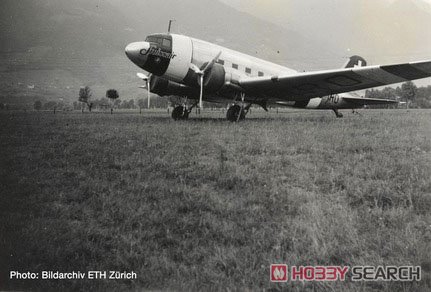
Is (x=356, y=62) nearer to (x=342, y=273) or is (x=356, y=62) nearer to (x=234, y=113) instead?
(x=234, y=113)

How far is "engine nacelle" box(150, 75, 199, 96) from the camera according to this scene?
55.2ft

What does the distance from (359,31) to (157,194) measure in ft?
21.6

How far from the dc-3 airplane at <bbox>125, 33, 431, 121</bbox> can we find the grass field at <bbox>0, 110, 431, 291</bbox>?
24.4ft

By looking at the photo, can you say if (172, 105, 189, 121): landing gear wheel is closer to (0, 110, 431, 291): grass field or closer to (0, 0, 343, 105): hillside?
(0, 0, 343, 105): hillside

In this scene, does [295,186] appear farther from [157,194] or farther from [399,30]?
[399,30]

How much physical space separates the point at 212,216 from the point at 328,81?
12.4 meters

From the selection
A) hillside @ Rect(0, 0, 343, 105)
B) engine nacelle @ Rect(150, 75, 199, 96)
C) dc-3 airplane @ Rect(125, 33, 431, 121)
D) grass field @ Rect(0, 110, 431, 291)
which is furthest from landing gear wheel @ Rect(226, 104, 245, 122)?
grass field @ Rect(0, 110, 431, 291)

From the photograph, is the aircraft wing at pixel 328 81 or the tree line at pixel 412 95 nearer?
the aircraft wing at pixel 328 81

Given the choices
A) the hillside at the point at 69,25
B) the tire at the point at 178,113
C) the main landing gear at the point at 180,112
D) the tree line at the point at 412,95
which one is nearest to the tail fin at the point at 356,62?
the hillside at the point at 69,25

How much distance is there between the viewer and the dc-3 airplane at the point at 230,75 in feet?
43.0

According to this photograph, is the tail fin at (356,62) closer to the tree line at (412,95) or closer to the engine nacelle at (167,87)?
the engine nacelle at (167,87)

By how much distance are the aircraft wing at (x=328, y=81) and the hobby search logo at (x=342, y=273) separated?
33.2 feet

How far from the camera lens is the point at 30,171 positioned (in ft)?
18.2

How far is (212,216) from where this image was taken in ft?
12.3
